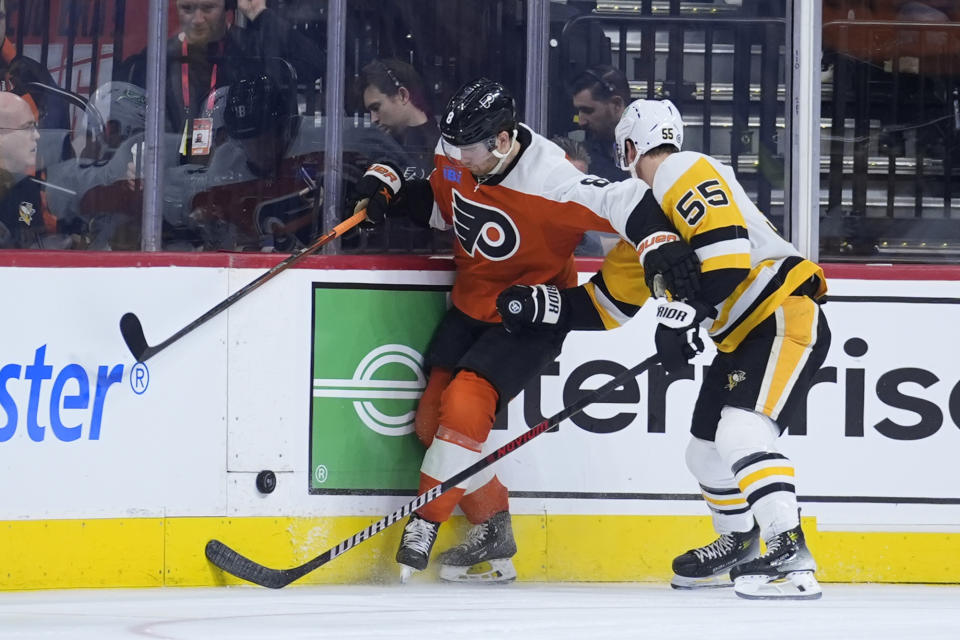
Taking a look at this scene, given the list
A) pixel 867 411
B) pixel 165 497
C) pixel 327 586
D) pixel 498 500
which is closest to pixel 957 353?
pixel 867 411

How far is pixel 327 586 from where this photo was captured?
357 cm

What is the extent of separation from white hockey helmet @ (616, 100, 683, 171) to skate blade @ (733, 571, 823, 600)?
105 cm

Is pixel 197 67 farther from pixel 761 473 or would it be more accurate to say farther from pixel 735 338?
pixel 761 473

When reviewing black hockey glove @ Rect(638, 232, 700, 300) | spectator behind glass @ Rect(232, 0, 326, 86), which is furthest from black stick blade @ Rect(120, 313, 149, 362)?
black hockey glove @ Rect(638, 232, 700, 300)

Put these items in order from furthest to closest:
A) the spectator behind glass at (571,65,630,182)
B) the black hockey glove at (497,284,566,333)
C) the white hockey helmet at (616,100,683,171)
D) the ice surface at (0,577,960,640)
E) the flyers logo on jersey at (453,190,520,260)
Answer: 1. the spectator behind glass at (571,65,630,182)
2. the flyers logo on jersey at (453,190,520,260)
3. the black hockey glove at (497,284,566,333)
4. the white hockey helmet at (616,100,683,171)
5. the ice surface at (0,577,960,640)

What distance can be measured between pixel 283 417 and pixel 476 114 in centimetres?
95

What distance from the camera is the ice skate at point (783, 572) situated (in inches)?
123

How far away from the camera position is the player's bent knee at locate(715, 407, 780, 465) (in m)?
3.15

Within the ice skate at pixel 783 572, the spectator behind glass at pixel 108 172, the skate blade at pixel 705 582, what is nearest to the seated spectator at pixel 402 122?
the spectator behind glass at pixel 108 172

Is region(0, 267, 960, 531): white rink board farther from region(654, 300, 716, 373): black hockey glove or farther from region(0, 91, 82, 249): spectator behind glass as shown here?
region(654, 300, 716, 373): black hockey glove

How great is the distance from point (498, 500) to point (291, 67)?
1278 millimetres

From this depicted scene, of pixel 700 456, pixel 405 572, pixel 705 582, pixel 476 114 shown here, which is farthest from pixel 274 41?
pixel 705 582

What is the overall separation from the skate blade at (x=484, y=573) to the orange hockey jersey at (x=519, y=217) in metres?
0.65

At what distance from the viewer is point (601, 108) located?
12.4ft
